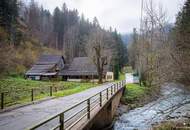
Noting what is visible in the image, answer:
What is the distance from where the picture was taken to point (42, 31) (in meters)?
91.1

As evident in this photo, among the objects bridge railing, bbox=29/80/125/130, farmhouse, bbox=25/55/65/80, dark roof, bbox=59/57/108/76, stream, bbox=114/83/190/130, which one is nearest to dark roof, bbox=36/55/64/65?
farmhouse, bbox=25/55/65/80

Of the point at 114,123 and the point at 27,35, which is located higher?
the point at 27,35

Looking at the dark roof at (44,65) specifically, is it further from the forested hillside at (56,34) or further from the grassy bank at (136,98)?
the grassy bank at (136,98)

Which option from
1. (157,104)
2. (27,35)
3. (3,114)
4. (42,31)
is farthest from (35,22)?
(3,114)

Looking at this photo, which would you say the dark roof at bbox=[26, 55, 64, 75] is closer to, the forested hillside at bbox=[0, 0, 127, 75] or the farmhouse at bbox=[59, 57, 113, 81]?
the farmhouse at bbox=[59, 57, 113, 81]

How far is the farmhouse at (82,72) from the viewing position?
55.0 m

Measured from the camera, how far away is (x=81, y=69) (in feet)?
186

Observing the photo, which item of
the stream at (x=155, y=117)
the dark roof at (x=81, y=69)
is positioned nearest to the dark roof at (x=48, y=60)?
the dark roof at (x=81, y=69)

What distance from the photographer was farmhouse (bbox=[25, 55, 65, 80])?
56.8m

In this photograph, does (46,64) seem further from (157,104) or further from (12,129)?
(12,129)

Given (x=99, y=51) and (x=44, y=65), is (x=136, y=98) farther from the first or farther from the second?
(x=44, y=65)

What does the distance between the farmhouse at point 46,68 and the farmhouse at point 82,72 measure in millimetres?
2658

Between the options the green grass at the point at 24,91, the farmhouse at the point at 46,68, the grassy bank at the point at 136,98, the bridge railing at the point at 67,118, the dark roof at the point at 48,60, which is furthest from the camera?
the dark roof at the point at 48,60

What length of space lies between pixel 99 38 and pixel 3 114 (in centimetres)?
4009
